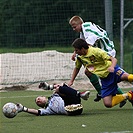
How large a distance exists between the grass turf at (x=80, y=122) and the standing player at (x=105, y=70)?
28cm

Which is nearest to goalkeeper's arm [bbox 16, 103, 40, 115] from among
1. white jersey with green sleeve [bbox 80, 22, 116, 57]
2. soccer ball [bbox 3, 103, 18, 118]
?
soccer ball [bbox 3, 103, 18, 118]

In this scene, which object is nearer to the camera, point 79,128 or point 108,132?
point 108,132

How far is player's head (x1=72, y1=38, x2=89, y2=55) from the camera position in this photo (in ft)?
35.2

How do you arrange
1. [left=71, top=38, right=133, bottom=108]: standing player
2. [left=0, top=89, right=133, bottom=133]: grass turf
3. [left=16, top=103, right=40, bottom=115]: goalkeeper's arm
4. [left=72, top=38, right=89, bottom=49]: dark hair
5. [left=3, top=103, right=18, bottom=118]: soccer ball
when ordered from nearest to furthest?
[left=0, top=89, right=133, bottom=133]: grass turf
[left=3, top=103, right=18, bottom=118]: soccer ball
[left=16, top=103, right=40, bottom=115]: goalkeeper's arm
[left=72, top=38, right=89, bottom=49]: dark hair
[left=71, top=38, right=133, bottom=108]: standing player

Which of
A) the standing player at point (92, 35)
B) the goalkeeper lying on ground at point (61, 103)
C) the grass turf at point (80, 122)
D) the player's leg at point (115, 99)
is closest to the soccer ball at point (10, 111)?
the grass turf at point (80, 122)

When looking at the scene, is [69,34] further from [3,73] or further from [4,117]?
[4,117]

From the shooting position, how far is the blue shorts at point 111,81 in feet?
36.1

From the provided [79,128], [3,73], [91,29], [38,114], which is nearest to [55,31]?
[3,73]

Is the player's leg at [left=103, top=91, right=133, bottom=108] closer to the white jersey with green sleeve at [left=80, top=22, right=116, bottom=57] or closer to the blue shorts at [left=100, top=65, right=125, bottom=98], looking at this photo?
the blue shorts at [left=100, top=65, right=125, bottom=98]

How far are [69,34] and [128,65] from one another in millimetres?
2172

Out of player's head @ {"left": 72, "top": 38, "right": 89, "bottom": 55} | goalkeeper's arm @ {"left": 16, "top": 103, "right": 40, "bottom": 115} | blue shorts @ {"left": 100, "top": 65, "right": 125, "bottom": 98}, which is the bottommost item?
goalkeeper's arm @ {"left": 16, "top": 103, "right": 40, "bottom": 115}

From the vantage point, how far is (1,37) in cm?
1962

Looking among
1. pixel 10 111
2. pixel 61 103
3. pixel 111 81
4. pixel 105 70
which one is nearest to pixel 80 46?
pixel 105 70

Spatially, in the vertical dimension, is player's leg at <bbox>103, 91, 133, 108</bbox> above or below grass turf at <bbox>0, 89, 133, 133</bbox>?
above
